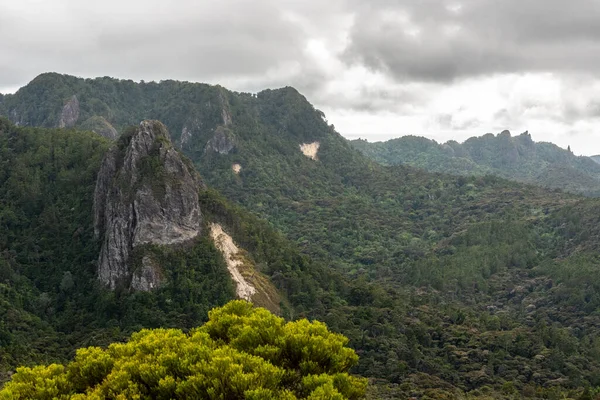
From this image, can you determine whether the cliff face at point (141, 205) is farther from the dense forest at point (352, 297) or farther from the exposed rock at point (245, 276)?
the exposed rock at point (245, 276)

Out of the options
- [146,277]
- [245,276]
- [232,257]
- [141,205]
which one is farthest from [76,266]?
[245,276]

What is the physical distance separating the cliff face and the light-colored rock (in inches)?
219

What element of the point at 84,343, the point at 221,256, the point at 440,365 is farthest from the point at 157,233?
the point at 440,365

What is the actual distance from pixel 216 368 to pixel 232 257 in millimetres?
88727

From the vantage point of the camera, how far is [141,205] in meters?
101

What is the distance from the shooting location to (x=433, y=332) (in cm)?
10456

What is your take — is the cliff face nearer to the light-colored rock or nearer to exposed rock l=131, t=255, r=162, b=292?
exposed rock l=131, t=255, r=162, b=292

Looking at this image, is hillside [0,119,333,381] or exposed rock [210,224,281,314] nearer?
hillside [0,119,333,381]

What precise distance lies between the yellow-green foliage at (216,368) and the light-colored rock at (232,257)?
240ft

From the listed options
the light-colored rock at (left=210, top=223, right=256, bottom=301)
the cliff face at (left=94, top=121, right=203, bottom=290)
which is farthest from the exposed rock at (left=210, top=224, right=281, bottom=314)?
the cliff face at (left=94, top=121, right=203, bottom=290)

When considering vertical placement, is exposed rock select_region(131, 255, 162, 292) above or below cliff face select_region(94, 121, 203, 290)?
below

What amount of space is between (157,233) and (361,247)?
10414 centimetres

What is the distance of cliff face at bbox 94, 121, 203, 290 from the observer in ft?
325

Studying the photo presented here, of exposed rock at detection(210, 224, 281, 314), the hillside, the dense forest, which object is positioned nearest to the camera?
the dense forest
